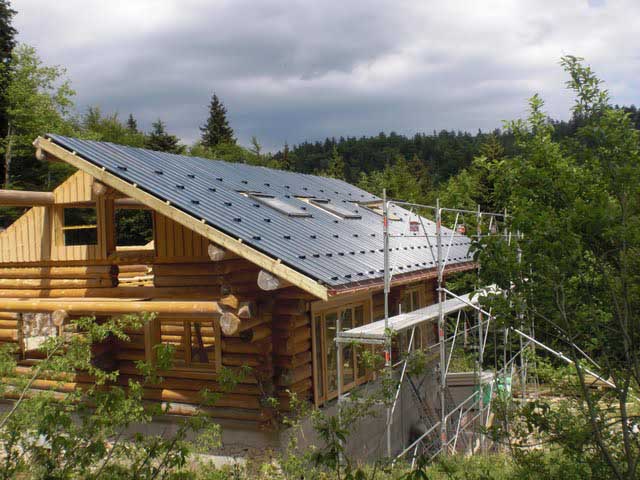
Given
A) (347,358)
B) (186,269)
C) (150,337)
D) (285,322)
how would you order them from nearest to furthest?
(285,322), (186,269), (150,337), (347,358)

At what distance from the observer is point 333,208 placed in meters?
14.0

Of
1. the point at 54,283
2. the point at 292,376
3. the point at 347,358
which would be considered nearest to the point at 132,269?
the point at 54,283

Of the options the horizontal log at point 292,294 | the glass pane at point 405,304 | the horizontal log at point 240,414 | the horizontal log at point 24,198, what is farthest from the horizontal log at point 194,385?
the glass pane at point 405,304

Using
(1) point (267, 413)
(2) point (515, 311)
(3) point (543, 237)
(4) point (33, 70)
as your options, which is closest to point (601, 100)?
(3) point (543, 237)

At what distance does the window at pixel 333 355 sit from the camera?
34.1 feet

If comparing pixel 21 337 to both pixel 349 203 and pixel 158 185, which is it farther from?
pixel 349 203

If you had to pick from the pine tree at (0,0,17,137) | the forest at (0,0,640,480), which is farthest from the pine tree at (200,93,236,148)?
the forest at (0,0,640,480)

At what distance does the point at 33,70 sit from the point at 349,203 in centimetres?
2678

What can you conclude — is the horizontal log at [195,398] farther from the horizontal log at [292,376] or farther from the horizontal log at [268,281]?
the horizontal log at [268,281]

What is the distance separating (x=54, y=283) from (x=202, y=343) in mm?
3571

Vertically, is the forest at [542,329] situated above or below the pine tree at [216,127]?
below

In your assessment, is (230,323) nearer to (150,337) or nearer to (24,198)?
(150,337)

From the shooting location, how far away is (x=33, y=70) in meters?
34.0

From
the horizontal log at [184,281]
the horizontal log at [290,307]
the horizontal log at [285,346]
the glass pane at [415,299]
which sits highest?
the horizontal log at [184,281]
